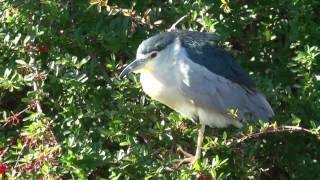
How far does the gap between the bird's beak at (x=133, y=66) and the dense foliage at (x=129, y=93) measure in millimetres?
62

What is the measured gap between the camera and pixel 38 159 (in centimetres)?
300

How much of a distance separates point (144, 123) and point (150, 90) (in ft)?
0.66

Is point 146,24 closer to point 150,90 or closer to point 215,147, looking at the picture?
point 150,90

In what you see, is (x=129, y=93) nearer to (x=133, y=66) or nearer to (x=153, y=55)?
(x=133, y=66)

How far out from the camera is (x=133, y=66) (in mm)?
3547

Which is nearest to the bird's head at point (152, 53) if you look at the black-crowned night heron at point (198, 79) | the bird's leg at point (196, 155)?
the black-crowned night heron at point (198, 79)

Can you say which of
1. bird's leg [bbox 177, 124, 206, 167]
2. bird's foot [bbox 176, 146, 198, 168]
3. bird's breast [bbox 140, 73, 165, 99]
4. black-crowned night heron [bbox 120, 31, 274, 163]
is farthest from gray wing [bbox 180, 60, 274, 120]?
bird's foot [bbox 176, 146, 198, 168]

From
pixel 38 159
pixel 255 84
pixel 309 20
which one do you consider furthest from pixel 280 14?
pixel 38 159

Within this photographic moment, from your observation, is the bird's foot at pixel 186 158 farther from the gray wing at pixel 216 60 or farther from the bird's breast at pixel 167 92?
the gray wing at pixel 216 60

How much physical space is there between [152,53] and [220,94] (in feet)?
1.30

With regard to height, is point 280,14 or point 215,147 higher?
point 280,14

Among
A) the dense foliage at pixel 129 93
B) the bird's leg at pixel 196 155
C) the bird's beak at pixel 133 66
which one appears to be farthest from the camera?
the bird's beak at pixel 133 66

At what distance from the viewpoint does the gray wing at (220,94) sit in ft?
12.0

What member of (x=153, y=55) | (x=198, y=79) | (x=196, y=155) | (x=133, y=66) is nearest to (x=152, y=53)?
(x=153, y=55)
